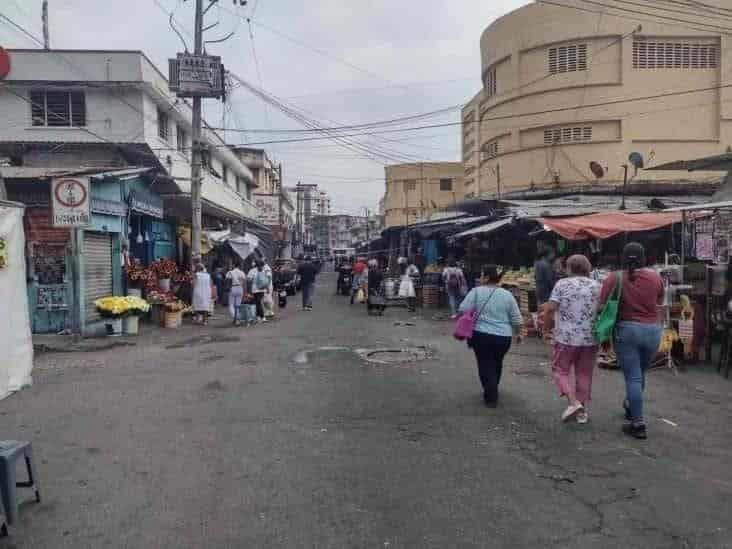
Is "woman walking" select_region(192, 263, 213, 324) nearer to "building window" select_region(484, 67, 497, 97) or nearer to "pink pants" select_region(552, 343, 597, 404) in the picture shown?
"pink pants" select_region(552, 343, 597, 404)

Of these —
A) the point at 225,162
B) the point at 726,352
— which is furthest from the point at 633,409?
the point at 225,162

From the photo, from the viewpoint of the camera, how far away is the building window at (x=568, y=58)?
83.1ft

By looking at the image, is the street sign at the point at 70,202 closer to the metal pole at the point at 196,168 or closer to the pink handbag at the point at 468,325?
the metal pole at the point at 196,168

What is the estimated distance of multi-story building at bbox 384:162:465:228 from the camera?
5609 centimetres

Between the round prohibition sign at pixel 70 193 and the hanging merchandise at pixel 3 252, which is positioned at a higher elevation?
the round prohibition sign at pixel 70 193

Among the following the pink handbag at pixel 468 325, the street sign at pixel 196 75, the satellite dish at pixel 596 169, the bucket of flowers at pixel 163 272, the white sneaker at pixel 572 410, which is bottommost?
the white sneaker at pixel 572 410

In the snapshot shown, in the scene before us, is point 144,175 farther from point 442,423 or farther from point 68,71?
point 442,423

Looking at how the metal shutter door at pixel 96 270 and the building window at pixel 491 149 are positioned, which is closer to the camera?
the metal shutter door at pixel 96 270

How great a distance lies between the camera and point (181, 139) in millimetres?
28125

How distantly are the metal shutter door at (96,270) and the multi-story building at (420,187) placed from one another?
40196 millimetres

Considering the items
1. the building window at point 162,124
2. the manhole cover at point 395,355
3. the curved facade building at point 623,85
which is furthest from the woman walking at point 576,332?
the building window at point 162,124

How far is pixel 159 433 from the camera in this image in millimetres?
6676

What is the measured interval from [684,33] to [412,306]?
47.8 ft

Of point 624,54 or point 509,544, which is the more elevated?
point 624,54
